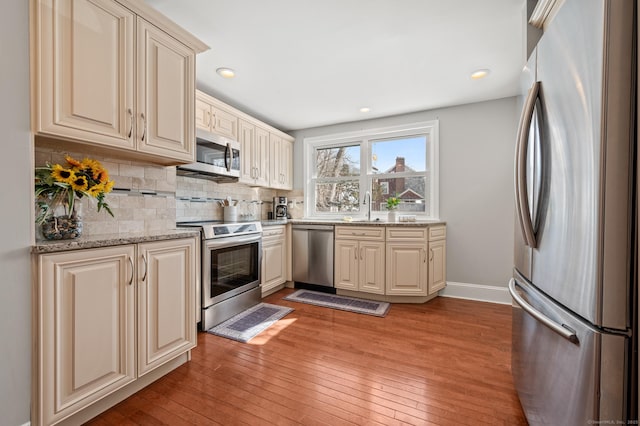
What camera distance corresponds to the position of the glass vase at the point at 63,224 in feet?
4.55

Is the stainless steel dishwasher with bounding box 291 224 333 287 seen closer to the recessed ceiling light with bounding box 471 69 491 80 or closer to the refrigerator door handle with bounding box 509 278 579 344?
the recessed ceiling light with bounding box 471 69 491 80

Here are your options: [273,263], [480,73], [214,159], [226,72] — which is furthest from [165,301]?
[480,73]

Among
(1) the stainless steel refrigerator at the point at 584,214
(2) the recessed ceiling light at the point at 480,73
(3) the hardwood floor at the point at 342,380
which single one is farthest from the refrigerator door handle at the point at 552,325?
(2) the recessed ceiling light at the point at 480,73

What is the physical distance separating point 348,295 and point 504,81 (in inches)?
117

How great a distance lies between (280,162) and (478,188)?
9.03 ft

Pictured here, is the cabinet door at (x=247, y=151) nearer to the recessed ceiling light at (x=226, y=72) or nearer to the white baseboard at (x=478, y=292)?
the recessed ceiling light at (x=226, y=72)

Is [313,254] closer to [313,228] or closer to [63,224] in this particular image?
[313,228]

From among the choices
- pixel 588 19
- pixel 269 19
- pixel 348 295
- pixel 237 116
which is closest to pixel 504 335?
pixel 348 295

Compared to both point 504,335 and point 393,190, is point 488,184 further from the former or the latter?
point 504,335

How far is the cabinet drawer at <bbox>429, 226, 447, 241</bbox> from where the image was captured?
3.23 m

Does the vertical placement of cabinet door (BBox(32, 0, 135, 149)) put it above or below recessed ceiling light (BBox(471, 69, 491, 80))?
below

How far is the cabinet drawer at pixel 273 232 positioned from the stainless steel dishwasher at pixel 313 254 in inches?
7.4

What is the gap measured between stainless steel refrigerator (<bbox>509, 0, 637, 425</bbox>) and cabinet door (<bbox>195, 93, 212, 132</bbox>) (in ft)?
8.77

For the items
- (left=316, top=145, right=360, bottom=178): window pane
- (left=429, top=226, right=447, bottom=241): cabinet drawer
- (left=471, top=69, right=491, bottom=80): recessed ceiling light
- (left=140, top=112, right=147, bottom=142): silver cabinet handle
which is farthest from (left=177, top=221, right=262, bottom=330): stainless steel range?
(left=471, top=69, right=491, bottom=80): recessed ceiling light
